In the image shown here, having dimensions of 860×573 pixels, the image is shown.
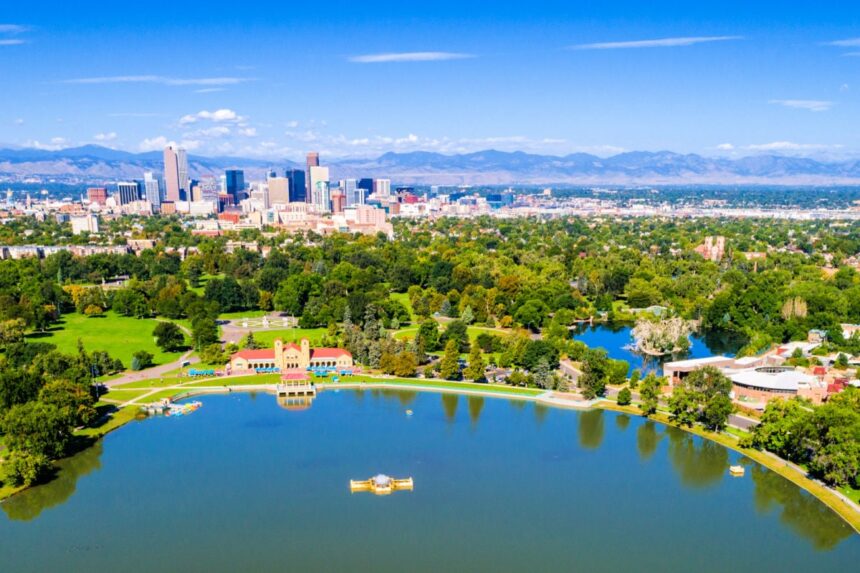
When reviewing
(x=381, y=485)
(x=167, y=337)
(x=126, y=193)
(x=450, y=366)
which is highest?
(x=126, y=193)

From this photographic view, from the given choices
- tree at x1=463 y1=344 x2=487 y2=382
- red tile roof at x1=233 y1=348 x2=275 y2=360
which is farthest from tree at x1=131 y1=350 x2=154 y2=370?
tree at x1=463 y1=344 x2=487 y2=382

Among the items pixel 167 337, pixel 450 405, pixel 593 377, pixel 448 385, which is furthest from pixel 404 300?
pixel 593 377

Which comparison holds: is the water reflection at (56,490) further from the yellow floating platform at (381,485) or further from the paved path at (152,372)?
the yellow floating platform at (381,485)

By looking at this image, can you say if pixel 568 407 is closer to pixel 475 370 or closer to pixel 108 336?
pixel 475 370

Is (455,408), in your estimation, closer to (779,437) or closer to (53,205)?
(779,437)

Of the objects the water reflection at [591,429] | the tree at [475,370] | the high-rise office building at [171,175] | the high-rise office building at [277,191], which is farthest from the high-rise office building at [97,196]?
the water reflection at [591,429]
